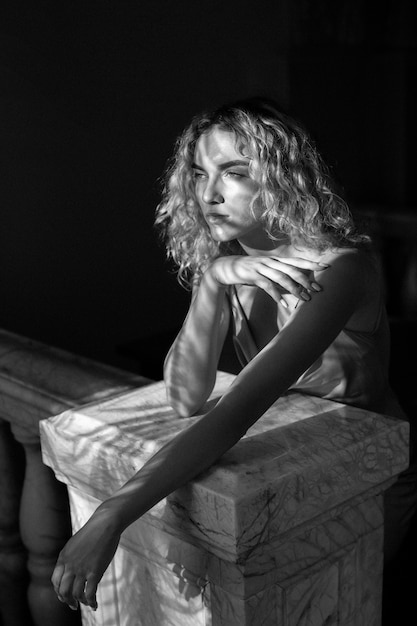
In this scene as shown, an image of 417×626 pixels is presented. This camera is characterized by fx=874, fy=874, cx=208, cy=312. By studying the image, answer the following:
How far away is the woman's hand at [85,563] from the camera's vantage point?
1267 mm

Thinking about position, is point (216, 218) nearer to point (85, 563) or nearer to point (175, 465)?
point (175, 465)

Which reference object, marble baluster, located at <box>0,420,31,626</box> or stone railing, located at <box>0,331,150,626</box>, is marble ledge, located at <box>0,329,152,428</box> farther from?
marble baluster, located at <box>0,420,31,626</box>

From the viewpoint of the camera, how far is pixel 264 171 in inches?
70.6

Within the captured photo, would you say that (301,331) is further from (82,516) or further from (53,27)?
(53,27)

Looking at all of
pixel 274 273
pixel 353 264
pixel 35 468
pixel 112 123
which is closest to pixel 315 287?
pixel 274 273

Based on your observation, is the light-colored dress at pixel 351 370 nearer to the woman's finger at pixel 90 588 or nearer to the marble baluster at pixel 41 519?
the marble baluster at pixel 41 519

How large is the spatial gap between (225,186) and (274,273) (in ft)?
0.91

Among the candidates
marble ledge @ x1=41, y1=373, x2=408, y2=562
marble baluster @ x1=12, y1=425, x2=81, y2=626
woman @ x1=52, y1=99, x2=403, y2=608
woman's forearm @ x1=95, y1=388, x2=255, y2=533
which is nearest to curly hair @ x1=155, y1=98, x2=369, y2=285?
woman @ x1=52, y1=99, x2=403, y2=608

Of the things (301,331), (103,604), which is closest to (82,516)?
(103,604)

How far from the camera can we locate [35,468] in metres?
2.01

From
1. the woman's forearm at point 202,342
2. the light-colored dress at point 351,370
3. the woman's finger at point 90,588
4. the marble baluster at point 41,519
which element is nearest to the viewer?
the woman's finger at point 90,588

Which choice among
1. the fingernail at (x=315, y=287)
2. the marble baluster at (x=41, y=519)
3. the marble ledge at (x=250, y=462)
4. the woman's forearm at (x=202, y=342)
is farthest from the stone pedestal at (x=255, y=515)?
the marble baluster at (x=41, y=519)

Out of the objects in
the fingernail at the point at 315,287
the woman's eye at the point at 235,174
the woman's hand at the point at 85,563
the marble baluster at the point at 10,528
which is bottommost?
the marble baluster at the point at 10,528

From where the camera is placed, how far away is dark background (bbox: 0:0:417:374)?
169 inches
